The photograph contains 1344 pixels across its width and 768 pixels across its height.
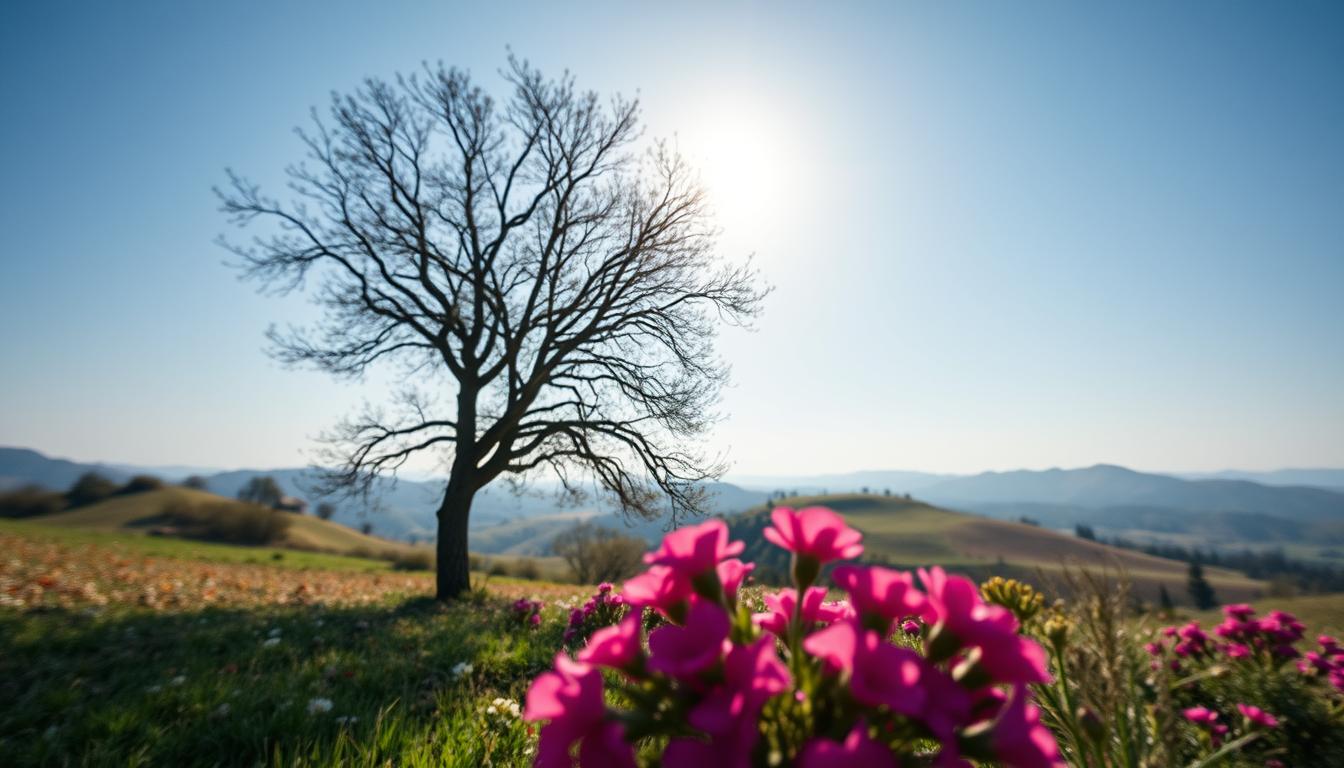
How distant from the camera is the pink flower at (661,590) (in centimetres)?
116

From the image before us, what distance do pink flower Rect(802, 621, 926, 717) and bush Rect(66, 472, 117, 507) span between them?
7401 cm

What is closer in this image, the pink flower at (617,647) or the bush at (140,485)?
the pink flower at (617,647)

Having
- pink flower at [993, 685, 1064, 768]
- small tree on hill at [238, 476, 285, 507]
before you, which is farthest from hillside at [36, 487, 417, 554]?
pink flower at [993, 685, 1064, 768]

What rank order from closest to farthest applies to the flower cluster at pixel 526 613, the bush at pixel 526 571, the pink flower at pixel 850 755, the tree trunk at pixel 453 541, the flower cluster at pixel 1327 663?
the pink flower at pixel 850 755 < the flower cluster at pixel 1327 663 < the flower cluster at pixel 526 613 < the tree trunk at pixel 453 541 < the bush at pixel 526 571

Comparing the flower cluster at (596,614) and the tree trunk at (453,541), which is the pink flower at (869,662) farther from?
the tree trunk at (453,541)

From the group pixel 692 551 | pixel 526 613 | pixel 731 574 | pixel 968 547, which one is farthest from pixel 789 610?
pixel 968 547

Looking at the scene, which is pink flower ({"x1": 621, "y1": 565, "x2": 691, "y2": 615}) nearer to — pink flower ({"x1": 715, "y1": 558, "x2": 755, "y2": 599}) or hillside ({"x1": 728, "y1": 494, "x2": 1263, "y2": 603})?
pink flower ({"x1": 715, "y1": 558, "x2": 755, "y2": 599})

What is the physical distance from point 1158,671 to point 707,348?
34.3 feet

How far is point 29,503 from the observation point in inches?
1743

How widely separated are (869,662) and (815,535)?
12.3 inches

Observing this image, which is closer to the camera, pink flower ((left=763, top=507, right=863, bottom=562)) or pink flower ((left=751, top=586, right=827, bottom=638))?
pink flower ((left=763, top=507, right=863, bottom=562))

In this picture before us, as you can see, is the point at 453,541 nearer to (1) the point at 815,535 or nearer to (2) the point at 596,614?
(2) the point at 596,614

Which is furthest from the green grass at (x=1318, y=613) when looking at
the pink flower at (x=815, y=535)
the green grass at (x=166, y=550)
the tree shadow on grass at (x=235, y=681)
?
the green grass at (x=166, y=550)

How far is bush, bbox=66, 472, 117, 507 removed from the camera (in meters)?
48.6
